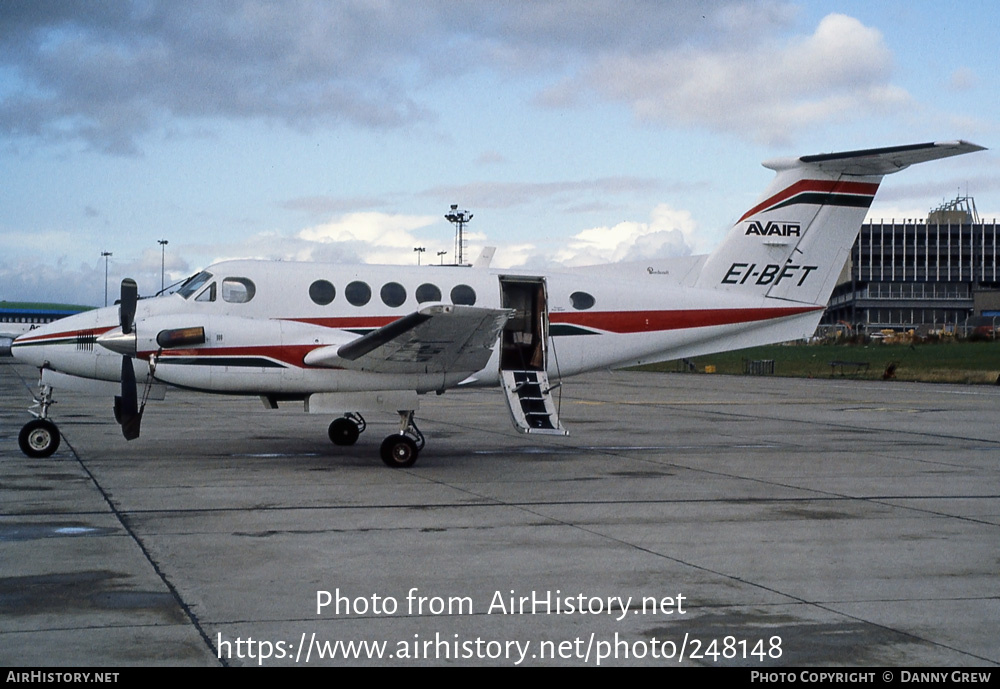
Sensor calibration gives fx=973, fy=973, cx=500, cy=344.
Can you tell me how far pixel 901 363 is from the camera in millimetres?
56719

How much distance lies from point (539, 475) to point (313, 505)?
12.7ft

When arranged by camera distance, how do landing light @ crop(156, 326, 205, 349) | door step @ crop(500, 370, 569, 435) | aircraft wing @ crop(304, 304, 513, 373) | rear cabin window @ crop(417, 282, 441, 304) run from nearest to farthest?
aircraft wing @ crop(304, 304, 513, 373)
landing light @ crop(156, 326, 205, 349)
door step @ crop(500, 370, 569, 435)
rear cabin window @ crop(417, 282, 441, 304)

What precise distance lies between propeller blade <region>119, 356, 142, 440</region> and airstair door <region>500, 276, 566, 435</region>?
5.46 meters

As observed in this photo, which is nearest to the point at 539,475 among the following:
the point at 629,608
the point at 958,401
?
the point at 629,608

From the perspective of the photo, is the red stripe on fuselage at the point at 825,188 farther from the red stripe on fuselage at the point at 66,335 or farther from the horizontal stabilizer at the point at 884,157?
the red stripe on fuselage at the point at 66,335

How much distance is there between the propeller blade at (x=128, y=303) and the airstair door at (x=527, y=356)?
18.3 ft

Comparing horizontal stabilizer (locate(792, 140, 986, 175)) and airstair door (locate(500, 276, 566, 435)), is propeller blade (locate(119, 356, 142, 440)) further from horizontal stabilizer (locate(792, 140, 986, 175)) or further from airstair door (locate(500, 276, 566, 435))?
horizontal stabilizer (locate(792, 140, 986, 175))

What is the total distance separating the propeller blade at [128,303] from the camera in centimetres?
1374

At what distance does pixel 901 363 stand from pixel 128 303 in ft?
169

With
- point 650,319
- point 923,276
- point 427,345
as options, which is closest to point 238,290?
point 427,345

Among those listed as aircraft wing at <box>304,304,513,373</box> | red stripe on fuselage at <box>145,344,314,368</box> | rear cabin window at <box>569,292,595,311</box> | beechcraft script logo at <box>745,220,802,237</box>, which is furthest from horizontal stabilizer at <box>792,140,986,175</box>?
red stripe on fuselage at <box>145,344,314,368</box>

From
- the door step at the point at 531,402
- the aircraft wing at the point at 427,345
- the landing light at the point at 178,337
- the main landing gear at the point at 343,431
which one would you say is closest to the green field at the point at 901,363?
the door step at the point at 531,402

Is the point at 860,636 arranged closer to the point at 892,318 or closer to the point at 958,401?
the point at 958,401

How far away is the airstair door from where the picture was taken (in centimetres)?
1505
